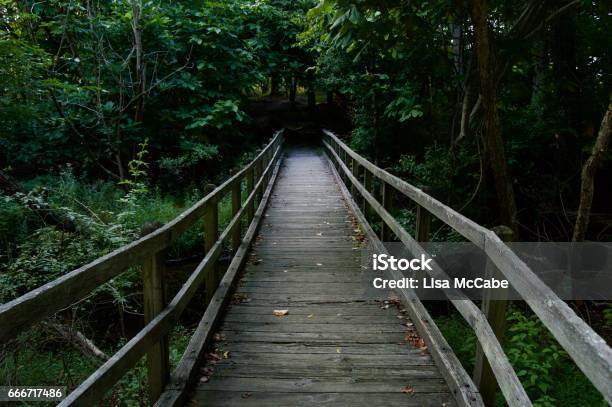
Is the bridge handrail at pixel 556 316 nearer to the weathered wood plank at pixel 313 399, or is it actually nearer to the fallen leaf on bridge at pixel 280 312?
the weathered wood plank at pixel 313 399

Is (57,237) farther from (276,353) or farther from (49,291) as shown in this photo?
(49,291)

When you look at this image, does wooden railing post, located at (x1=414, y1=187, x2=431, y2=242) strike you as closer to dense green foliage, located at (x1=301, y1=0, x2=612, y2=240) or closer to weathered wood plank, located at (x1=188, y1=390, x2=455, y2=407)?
weathered wood plank, located at (x1=188, y1=390, x2=455, y2=407)

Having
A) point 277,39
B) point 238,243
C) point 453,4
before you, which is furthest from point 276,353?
point 277,39

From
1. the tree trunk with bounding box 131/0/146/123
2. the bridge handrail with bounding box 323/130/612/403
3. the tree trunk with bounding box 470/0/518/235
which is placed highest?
the tree trunk with bounding box 131/0/146/123

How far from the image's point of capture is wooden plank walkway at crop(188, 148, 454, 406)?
2965 mm

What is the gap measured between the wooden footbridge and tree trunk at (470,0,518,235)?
5.86 ft

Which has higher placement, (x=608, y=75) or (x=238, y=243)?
(x=608, y=75)

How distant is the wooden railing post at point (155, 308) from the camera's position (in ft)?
8.71

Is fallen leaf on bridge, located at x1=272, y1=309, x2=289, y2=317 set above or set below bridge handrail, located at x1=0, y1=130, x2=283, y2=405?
below

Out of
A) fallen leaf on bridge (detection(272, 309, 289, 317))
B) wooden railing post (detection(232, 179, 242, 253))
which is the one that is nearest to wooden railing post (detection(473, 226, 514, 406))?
fallen leaf on bridge (detection(272, 309, 289, 317))

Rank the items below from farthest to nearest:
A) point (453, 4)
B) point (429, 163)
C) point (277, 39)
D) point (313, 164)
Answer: point (277, 39)
point (313, 164)
point (429, 163)
point (453, 4)

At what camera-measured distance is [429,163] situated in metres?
8.48

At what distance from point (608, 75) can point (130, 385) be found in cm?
982

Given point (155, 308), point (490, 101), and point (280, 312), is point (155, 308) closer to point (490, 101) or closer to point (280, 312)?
point (280, 312)
